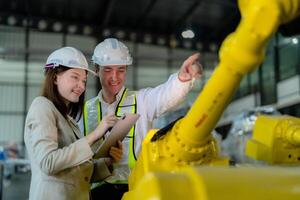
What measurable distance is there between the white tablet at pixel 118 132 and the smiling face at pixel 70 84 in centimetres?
25

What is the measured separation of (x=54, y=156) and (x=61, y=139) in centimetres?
23

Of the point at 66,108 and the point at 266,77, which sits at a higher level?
the point at 266,77

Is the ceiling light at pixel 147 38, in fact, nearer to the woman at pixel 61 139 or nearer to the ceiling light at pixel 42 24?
the ceiling light at pixel 42 24

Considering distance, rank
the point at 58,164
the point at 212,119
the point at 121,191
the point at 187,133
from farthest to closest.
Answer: the point at 121,191 → the point at 58,164 → the point at 187,133 → the point at 212,119

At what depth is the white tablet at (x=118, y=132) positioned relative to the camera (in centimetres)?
199

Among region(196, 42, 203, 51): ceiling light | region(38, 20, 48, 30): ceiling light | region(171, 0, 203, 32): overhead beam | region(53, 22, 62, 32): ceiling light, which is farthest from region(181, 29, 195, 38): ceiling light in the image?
region(38, 20, 48, 30): ceiling light

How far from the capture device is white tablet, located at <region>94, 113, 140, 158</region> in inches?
78.3

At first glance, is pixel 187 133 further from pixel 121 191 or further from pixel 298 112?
pixel 298 112

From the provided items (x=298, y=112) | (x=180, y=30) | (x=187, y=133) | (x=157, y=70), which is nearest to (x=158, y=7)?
(x=180, y=30)

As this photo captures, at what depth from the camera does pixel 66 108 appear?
2154 mm

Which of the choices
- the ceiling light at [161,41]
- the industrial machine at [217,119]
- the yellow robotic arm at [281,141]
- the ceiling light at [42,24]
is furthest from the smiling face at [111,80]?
the ceiling light at [161,41]

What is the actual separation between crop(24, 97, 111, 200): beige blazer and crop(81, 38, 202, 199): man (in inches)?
17.1

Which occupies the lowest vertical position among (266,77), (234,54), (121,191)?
(121,191)

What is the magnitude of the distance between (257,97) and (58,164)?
17421 millimetres
